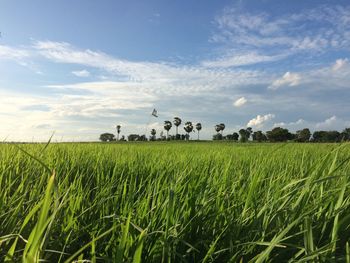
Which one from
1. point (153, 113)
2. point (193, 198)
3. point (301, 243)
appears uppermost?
point (153, 113)

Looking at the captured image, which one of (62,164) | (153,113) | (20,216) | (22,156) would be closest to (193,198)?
(20,216)

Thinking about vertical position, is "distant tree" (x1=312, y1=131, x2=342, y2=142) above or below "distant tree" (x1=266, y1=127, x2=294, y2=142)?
below

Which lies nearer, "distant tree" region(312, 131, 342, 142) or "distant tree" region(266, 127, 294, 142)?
"distant tree" region(312, 131, 342, 142)

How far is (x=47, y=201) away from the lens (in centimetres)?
98

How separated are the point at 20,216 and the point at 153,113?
9.95 meters

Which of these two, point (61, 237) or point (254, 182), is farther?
point (254, 182)

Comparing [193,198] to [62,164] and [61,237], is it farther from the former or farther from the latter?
[62,164]

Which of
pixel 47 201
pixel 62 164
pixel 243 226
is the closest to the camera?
pixel 47 201

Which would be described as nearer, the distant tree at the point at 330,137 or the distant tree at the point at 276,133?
the distant tree at the point at 330,137

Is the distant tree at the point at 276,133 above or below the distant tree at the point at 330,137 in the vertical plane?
above

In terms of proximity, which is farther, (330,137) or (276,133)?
(276,133)

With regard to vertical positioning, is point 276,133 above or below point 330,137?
above

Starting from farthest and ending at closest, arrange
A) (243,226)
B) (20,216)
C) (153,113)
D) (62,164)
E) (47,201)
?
(153,113) → (62,164) → (20,216) → (243,226) → (47,201)

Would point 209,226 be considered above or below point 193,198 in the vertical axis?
below
